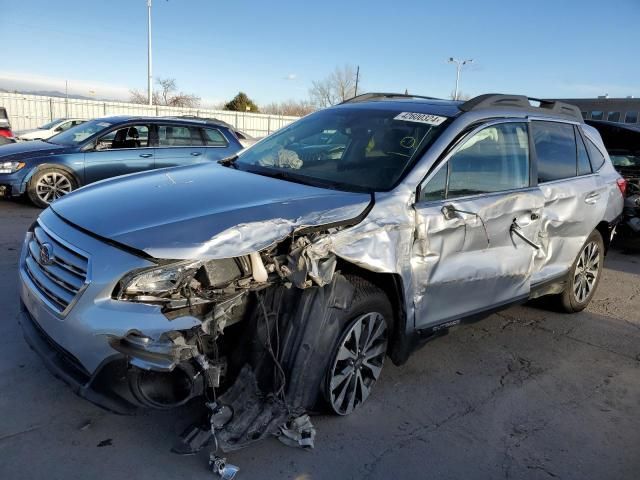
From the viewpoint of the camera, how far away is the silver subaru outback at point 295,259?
7.86 feet

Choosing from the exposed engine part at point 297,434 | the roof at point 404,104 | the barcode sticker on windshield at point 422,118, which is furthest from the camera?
the roof at point 404,104

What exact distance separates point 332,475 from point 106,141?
7.55m

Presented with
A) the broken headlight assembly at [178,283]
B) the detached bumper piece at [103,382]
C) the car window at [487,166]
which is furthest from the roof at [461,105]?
the detached bumper piece at [103,382]

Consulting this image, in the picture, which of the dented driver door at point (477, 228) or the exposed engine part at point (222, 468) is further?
the dented driver door at point (477, 228)

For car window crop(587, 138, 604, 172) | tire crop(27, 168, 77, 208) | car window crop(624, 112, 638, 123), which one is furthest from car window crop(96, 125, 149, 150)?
car window crop(624, 112, 638, 123)

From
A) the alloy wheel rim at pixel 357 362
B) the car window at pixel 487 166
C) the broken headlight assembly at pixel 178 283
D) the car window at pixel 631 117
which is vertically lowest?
the alloy wheel rim at pixel 357 362

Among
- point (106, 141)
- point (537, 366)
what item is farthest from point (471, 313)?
point (106, 141)

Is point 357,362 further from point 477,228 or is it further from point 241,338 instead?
point 477,228

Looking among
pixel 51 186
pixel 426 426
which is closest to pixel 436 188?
pixel 426 426

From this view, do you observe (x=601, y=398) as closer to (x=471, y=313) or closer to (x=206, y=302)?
(x=471, y=313)

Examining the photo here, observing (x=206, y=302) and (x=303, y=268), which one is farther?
(x=303, y=268)

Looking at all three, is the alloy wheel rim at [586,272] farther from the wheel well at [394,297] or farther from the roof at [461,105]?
the wheel well at [394,297]

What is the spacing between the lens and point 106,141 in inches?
341

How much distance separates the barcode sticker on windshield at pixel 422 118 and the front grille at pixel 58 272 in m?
2.28
